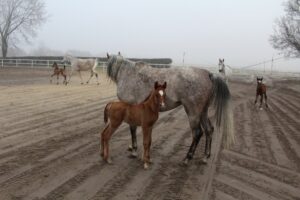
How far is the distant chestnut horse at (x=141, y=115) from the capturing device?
292 inches

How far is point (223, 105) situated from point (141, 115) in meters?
1.82

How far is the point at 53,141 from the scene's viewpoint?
934 centimetres

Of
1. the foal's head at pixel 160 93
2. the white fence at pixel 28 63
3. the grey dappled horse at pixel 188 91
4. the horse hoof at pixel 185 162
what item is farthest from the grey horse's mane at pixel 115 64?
the white fence at pixel 28 63

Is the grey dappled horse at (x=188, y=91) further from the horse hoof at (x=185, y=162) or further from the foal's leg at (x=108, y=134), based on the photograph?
the foal's leg at (x=108, y=134)

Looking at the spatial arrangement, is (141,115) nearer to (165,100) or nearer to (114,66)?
(165,100)

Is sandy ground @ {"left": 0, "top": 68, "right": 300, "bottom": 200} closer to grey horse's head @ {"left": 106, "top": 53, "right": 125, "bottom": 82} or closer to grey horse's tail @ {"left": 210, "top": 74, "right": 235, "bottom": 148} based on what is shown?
grey horse's tail @ {"left": 210, "top": 74, "right": 235, "bottom": 148}

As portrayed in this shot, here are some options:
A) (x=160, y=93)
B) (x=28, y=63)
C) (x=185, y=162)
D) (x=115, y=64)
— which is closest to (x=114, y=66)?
(x=115, y=64)

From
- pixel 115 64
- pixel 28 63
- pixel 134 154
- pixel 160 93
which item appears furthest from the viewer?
pixel 28 63

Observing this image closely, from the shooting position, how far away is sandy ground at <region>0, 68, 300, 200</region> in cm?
636

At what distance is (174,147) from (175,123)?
3.28 m

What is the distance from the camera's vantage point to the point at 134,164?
26.0 ft

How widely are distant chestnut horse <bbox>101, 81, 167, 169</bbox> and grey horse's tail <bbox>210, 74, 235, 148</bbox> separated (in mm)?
1504

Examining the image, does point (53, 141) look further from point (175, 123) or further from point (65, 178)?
point (175, 123)

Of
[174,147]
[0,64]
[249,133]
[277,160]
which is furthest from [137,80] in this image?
[0,64]
